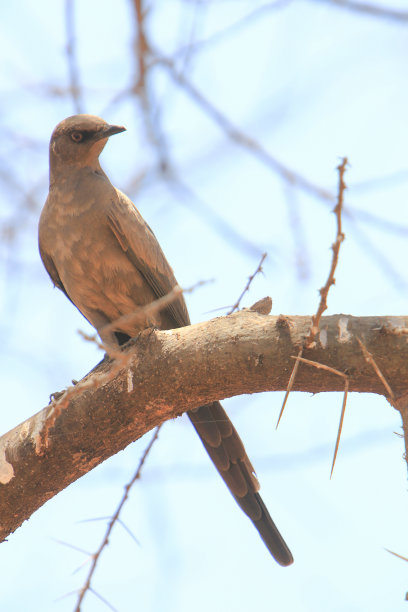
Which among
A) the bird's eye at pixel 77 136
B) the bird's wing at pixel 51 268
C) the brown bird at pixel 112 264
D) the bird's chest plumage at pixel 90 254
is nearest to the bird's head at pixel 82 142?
the bird's eye at pixel 77 136

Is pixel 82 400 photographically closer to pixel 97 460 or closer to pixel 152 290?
pixel 97 460

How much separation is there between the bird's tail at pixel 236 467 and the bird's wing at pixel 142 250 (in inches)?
26.8

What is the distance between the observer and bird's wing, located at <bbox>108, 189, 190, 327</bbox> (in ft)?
14.5

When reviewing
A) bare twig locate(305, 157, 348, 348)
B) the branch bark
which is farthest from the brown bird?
bare twig locate(305, 157, 348, 348)

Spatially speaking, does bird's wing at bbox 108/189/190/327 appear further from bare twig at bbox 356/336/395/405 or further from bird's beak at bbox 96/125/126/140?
bare twig at bbox 356/336/395/405

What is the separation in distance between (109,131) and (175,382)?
108 inches

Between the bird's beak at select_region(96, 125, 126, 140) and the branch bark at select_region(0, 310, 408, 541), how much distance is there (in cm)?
226

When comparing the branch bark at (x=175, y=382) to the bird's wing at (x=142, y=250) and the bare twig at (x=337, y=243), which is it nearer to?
the bare twig at (x=337, y=243)

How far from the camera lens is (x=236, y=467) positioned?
13.5 ft

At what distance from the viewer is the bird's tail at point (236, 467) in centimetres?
394

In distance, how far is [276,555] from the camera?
391 cm

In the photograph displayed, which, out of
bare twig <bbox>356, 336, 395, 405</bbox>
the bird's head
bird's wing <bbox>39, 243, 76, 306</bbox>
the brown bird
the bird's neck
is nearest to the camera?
bare twig <bbox>356, 336, 395, 405</bbox>

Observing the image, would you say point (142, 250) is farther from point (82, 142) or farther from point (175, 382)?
point (175, 382)

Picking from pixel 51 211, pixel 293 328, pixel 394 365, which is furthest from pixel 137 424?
pixel 51 211
